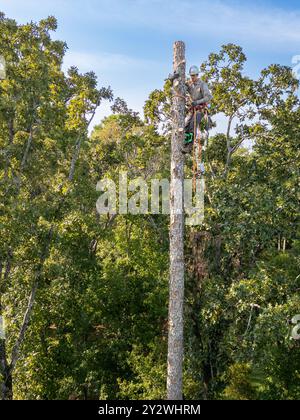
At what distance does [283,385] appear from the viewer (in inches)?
634

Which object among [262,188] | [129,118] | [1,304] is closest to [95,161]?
[129,118]

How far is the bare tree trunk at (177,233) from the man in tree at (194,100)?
43cm

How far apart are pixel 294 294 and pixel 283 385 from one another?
606 cm

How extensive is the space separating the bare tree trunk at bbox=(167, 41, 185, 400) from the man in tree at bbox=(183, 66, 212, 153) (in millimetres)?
426

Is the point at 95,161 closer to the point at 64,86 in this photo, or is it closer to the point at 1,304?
the point at 64,86

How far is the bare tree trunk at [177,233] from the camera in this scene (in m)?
8.95

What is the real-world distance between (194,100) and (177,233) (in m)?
3.03

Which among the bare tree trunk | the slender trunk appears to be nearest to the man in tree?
the bare tree trunk

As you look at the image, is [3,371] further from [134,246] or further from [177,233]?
[177,233]

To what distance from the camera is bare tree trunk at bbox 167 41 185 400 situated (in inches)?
352

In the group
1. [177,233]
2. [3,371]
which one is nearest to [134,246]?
[3,371]

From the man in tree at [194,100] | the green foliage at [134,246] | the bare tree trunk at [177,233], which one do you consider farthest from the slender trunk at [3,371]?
the man in tree at [194,100]

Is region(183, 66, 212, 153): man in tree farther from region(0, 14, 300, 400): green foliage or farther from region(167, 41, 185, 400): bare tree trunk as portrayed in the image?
region(0, 14, 300, 400): green foliage

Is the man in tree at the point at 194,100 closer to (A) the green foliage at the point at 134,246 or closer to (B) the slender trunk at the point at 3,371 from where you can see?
(A) the green foliage at the point at 134,246
